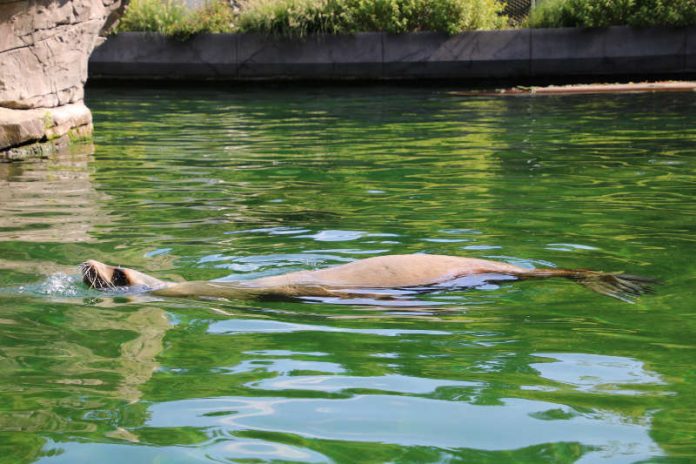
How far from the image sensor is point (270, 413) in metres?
3.27

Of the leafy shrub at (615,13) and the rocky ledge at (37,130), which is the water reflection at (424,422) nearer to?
the rocky ledge at (37,130)

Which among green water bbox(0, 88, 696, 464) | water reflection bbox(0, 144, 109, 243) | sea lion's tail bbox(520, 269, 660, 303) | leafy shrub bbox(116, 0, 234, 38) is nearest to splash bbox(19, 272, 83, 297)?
green water bbox(0, 88, 696, 464)

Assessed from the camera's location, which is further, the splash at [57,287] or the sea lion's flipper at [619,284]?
the splash at [57,287]

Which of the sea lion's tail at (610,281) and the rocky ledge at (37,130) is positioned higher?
the rocky ledge at (37,130)

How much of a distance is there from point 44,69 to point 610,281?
8140mm

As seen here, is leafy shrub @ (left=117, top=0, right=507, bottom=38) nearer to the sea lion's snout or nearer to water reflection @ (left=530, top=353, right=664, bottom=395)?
the sea lion's snout

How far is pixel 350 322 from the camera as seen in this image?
14.4 feet

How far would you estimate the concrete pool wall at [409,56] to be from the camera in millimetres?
19500

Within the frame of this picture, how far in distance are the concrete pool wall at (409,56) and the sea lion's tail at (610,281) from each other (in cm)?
1518

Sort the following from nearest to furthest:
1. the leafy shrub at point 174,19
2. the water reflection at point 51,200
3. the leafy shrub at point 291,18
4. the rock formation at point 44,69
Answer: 1. the water reflection at point 51,200
2. the rock formation at point 44,69
3. the leafy shrub at point 291,18
4. the leafy shrub at point 174,19

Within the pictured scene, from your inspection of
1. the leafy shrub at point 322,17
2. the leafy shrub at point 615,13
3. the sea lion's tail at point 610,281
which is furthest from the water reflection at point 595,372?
the leafy shrub at point 615,13

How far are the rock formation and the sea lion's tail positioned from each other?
7.33m

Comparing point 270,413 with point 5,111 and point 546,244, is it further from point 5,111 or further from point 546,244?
point 5,111

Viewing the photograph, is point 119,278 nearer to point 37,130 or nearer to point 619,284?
point 619,284
